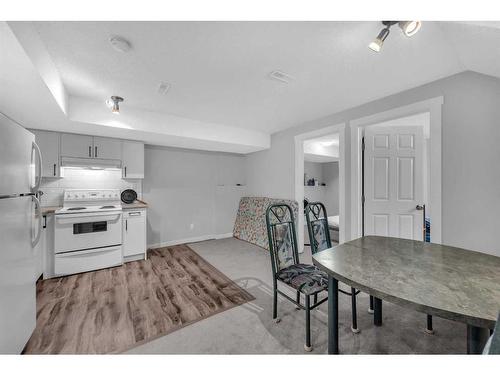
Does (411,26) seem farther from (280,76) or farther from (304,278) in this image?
(304,278)

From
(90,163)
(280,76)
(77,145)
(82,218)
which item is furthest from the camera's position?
(90,163)

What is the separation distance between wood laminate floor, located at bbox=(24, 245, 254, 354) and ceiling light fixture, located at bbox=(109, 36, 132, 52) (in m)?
2.24

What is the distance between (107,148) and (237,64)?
2650 millimetres

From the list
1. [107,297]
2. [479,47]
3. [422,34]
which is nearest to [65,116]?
[107,297]

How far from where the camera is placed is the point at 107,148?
3148 mm

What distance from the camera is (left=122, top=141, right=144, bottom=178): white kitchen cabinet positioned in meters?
3.31

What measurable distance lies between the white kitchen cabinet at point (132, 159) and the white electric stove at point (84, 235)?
0.65 metres

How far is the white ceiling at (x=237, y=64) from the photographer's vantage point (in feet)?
4.32

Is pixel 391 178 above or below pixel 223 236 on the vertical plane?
above

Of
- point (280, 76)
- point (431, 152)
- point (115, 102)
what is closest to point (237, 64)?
point (280, 76)

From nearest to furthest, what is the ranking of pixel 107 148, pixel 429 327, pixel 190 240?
pixel 429 327, pixel 107 148, pixel 190 240

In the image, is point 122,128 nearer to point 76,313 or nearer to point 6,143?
point 6,143

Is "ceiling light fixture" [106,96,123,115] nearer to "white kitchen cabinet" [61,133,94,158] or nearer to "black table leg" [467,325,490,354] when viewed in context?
"white kitchen cabinet" [61,133,94,158]

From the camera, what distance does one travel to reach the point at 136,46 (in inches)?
58.4
